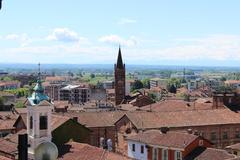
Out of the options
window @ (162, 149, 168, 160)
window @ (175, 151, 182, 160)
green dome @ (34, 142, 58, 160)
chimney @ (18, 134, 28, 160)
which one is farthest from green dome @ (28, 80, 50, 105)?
green dome @ (34, 142, 58, 160)

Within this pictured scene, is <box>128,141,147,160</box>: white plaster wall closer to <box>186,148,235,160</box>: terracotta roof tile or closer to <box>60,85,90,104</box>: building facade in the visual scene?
<box>186,148,235,160</box>: terracotta roof tile

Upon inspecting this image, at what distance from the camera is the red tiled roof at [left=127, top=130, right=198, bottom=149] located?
3691 centimetres

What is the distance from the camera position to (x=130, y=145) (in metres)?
44.2

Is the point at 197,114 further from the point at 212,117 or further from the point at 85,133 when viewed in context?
the point at 85,133

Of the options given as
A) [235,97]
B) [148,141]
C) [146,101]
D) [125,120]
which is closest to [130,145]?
[148,141]

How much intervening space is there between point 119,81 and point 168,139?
56.4m

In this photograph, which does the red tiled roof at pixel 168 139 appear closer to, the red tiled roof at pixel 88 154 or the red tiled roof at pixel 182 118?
the red tiled roof at pixel 88 154

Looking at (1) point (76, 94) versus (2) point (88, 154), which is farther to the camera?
(1) point (76, 94)

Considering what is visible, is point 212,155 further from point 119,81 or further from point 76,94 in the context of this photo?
point 76,94

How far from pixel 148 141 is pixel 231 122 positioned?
18.8 m

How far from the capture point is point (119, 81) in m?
94.9

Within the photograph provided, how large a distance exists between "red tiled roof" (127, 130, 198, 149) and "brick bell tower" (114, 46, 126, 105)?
171 ft

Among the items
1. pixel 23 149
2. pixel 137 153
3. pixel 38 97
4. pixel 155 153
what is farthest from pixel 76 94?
pixel 23 149

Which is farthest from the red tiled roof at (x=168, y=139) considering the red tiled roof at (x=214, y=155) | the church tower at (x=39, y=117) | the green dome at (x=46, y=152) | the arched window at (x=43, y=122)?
the green dome at (x=46, y=152)
